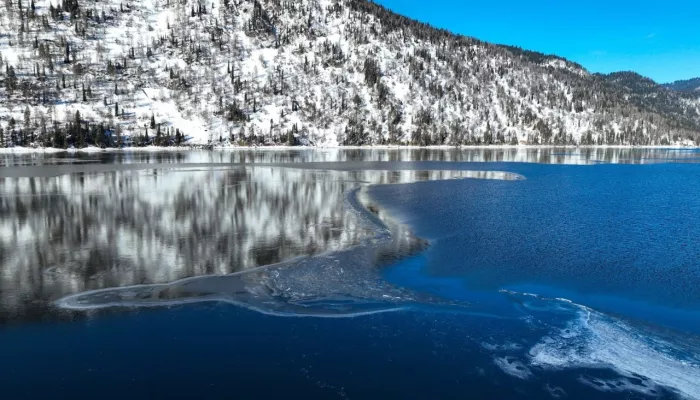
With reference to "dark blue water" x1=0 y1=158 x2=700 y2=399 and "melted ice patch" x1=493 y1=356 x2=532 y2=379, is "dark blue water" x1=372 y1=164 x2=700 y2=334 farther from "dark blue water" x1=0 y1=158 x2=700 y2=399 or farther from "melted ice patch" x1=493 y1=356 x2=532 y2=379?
"melted ice patch" x1=493 y1=356 x2=532 y2=379

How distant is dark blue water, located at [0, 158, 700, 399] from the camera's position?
9.38 m

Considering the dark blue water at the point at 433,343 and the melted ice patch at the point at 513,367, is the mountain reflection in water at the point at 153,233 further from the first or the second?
the melted ice patch at the point at 513,367

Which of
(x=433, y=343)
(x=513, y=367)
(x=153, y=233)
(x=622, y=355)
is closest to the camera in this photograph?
(x=513, y=367)

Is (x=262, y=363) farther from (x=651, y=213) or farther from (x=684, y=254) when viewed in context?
(x=651, y=213)

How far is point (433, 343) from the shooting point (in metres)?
11.4

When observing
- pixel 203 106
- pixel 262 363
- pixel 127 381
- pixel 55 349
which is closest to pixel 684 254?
pixel 262 363

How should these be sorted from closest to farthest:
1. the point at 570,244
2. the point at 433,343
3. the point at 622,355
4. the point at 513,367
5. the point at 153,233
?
1. the point at 513,367
2. the point at 622,355
3. the point at 433,343
4. the point at 570,244
5. the point at 153,233

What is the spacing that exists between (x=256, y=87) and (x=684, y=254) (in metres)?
191

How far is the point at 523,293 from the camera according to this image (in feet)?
49.3

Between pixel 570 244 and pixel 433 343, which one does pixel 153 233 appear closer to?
pixel 433 343

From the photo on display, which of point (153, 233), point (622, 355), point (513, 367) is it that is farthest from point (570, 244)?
point (153, 233)

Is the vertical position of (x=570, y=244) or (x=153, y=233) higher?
(x=153, y=233)

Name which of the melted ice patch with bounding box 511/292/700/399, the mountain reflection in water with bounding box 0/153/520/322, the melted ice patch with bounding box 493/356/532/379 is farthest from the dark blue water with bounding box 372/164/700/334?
the melted ice patch with bounding box 493/356/532/379

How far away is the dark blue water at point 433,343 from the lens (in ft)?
30.8
